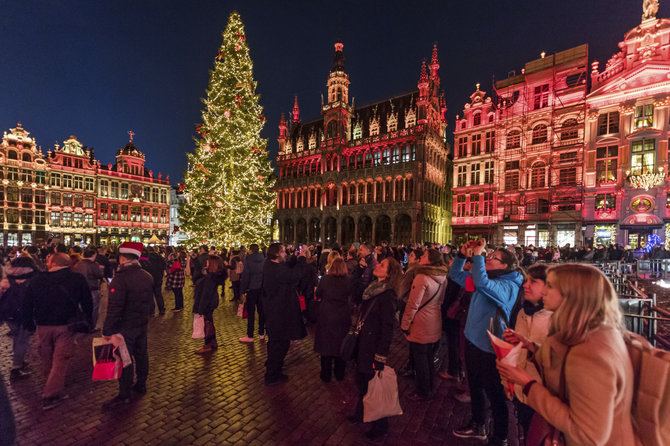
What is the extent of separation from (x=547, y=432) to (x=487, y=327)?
5.94ft

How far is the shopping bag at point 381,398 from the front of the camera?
367 cm

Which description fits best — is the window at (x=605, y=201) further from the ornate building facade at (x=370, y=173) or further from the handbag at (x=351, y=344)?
the handbag at (x=351, y=344)

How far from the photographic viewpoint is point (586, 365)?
61.1 inches

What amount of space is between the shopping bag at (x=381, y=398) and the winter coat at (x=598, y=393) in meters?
2.20

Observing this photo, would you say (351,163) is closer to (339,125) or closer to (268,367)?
(339,125)

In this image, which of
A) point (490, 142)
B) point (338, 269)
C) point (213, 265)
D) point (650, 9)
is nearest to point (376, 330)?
point (338, 269)

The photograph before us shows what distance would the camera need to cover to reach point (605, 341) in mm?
1562

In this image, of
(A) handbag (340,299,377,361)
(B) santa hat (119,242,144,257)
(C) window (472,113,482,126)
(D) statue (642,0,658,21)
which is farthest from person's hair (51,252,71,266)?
(D) statue (642,0,658,21)

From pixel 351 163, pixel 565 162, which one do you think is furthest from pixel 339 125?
pixel 565 162

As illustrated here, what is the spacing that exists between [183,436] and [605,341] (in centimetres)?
449

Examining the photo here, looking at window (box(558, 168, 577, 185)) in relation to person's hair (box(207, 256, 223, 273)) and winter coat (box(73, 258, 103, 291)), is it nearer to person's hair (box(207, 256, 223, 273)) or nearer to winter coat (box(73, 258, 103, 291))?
person's hair (box(207, 256, 223, 273))

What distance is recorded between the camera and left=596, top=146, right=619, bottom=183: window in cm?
2683

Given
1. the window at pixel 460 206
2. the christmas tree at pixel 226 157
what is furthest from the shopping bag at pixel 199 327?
the window at pixel 460 206

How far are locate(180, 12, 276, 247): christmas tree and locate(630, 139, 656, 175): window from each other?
30.3 meters
